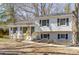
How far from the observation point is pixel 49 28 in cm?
198

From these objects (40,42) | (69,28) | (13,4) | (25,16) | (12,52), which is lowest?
(12,52)

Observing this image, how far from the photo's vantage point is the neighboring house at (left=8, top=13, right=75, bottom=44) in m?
1.94

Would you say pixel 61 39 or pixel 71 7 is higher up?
pixel 71 7

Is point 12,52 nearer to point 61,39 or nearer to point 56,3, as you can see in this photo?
point 61,39

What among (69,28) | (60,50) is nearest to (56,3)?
(69,28)

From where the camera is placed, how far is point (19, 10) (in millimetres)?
2012

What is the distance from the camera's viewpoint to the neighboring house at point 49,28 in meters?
1.94

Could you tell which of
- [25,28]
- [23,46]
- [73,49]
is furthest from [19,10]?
[73,49]

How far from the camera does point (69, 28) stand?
6.40 ft

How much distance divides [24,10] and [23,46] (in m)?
0.49

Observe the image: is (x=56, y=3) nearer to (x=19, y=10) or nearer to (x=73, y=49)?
(x=19, y=10)

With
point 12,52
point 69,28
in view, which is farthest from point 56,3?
point 12,52

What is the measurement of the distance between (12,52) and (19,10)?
1.92 ft

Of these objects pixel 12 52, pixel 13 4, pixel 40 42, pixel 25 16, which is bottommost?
pixel 12 52
